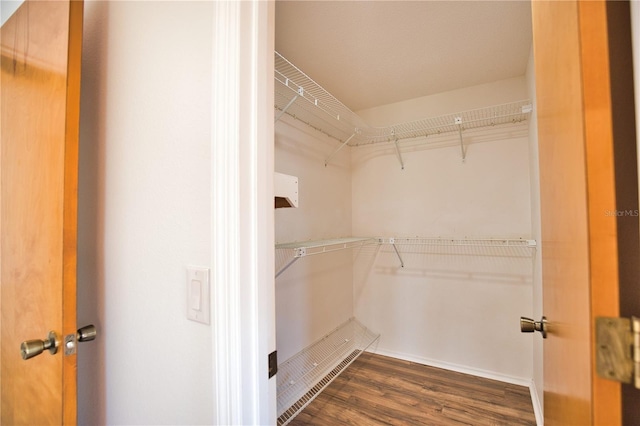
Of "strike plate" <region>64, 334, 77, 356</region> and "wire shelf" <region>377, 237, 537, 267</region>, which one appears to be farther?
"wire shelf" <region>377, 237, 537, 267</region>

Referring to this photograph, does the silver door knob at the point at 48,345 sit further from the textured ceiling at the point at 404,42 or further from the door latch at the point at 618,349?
the textured ceiling at the point at 404,42

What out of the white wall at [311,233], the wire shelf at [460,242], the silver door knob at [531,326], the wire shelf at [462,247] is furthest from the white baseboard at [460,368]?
the silver door knob at [531,326]

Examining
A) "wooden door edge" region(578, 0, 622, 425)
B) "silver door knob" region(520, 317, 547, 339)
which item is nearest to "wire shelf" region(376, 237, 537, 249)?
"silver door knob" region(520, 317, 547, 339)

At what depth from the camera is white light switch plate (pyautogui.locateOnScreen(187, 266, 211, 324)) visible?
58 cm

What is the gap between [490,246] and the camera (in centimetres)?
216

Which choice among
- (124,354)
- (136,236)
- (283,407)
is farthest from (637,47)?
(283,407)

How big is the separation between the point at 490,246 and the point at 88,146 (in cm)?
251

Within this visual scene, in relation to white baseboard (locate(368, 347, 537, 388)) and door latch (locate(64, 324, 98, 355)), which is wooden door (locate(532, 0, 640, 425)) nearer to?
door latch (locate(64, 324, 98, 355))

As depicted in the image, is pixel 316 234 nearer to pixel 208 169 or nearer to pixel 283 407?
pixel 283 407

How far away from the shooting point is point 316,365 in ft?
6.60

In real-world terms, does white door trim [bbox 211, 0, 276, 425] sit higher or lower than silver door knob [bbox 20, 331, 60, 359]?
higher

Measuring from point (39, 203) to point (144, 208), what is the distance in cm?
34

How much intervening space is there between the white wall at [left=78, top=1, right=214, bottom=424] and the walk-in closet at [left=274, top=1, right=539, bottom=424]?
0.88 meters

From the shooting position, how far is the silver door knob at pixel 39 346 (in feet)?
2.27
